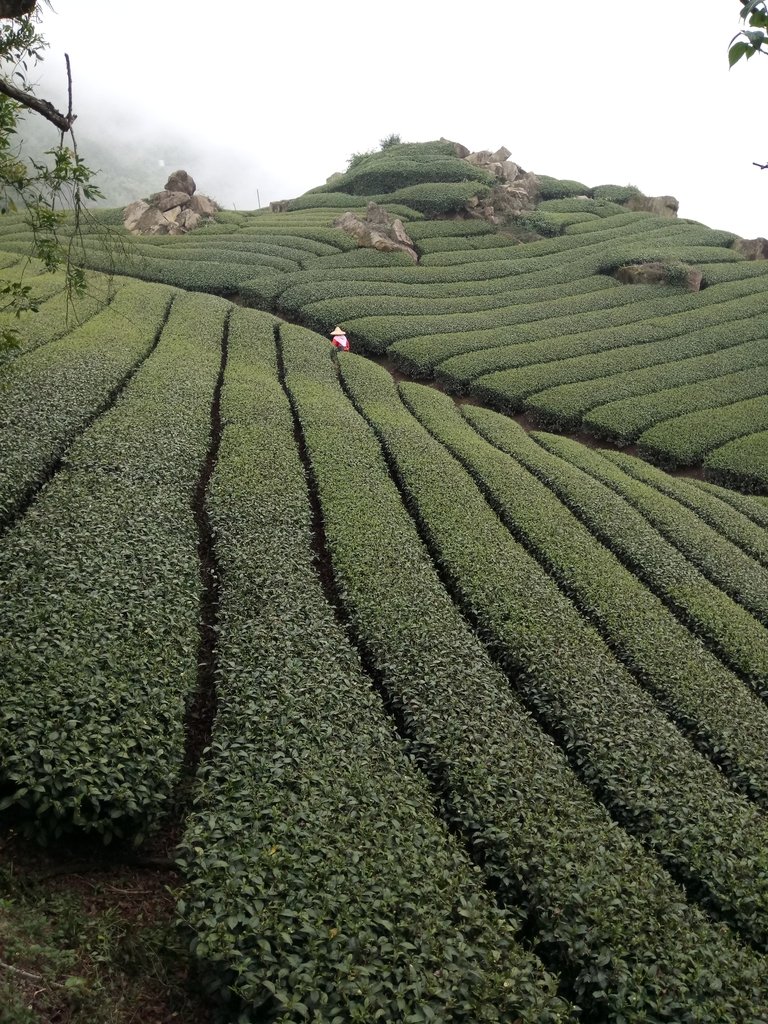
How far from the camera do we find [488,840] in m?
7.43

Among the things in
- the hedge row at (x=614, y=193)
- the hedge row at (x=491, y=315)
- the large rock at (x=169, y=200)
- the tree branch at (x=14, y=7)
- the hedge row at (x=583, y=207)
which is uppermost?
the hedge row at (x=614, y=193)

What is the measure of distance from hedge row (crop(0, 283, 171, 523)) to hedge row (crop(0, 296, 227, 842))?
0.57m

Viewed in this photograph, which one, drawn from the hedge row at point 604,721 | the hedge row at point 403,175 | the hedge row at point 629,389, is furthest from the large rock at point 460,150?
the hedge row at point 604,721

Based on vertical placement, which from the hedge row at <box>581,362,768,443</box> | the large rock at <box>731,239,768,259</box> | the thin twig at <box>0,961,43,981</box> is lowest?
the thin twig at <box>0,961,43,981</box>

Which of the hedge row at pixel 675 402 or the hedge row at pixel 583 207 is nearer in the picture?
the hedge row at pixel 675 402

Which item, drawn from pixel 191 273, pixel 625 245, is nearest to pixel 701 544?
pixel 191 273

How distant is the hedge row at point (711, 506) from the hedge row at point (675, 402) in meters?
2.38

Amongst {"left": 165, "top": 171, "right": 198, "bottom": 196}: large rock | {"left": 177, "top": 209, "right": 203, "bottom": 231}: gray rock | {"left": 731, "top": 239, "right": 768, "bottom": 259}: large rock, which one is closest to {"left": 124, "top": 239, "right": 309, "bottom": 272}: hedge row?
{"left": 177, "top": 209, "right": 203, "bottom": 231}: gray rock

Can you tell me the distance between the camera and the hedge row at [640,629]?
33.9ft

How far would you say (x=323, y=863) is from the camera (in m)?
6.44

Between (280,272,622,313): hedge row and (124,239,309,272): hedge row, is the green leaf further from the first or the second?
(124,239,309,272): hedge row

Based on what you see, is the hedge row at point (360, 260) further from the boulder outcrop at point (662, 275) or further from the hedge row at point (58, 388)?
the hedge row at point (58, 388)

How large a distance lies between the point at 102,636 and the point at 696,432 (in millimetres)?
22732

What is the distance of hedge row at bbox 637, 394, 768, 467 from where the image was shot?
25.0m
